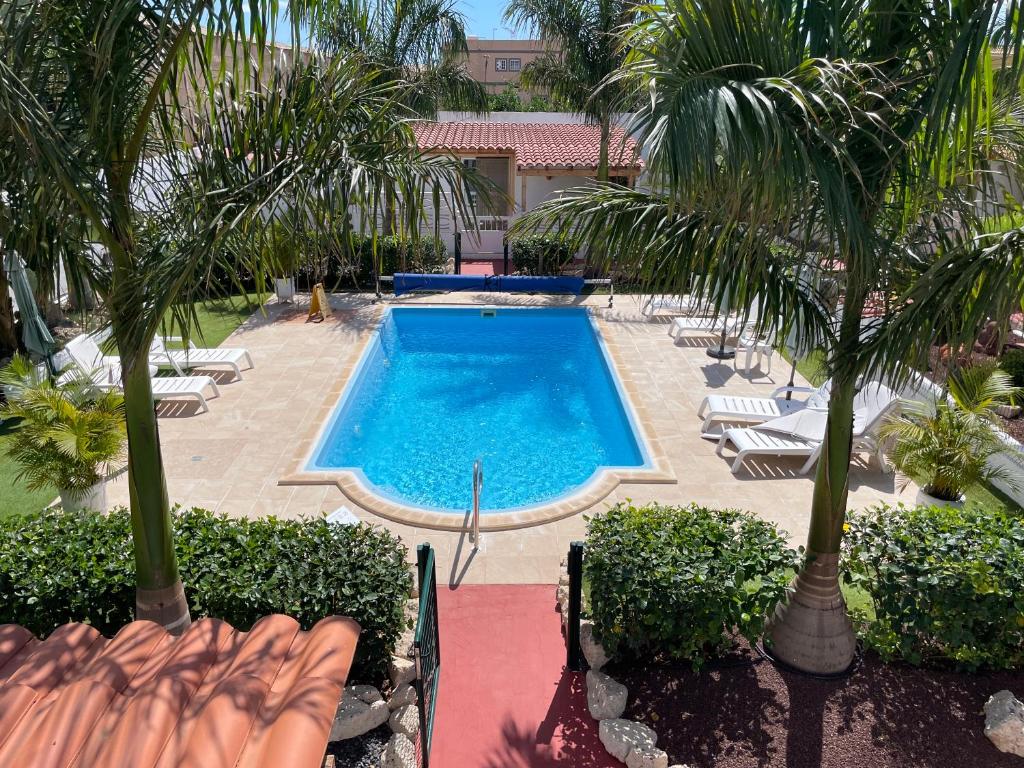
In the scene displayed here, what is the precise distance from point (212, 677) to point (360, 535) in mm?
1937

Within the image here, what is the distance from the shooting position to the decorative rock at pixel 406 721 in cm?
472

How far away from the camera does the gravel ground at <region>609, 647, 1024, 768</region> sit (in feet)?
15.0

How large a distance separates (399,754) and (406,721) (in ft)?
0.95

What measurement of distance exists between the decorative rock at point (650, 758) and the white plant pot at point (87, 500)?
5451 millimetres

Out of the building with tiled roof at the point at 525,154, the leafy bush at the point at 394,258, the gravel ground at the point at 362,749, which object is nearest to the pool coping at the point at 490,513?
the gravel ground at the point at 362,749

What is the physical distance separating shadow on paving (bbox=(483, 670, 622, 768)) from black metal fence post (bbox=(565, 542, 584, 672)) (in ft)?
0.87

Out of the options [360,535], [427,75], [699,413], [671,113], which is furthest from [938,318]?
[427,75]

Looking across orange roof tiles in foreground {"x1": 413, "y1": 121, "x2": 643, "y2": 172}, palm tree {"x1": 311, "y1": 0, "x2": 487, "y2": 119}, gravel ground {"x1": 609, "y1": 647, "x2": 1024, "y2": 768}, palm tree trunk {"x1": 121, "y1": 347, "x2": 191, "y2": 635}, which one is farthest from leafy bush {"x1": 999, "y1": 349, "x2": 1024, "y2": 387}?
palm tree {"x1": 311, "y1": 0, "x2": 487, "y2": 119}

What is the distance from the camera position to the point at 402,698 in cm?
494

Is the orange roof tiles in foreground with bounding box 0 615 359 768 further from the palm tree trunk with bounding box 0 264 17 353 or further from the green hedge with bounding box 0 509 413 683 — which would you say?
the palm tree trunk with bounding box 0 264 17 353

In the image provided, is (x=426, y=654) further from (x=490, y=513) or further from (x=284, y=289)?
(x=284, y=289)

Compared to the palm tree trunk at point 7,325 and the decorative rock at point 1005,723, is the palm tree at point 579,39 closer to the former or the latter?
the palm tree trunk at point 7,325

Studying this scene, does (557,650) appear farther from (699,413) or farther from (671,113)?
(699,413)

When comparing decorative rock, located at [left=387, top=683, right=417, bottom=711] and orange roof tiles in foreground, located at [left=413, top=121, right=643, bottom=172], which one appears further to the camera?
orange roof tiles in foreground, located at [left=413, top=121, right=643, bottom=172]
